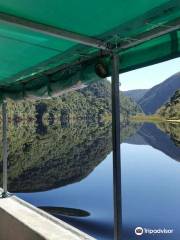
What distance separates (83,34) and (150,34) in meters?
0.34

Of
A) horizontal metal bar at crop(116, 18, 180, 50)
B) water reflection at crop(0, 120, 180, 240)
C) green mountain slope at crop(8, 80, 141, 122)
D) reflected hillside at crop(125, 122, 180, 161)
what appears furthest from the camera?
green mountain slope at crop(8, 80, 141, 122)

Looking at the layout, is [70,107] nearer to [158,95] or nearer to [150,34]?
[158,95]

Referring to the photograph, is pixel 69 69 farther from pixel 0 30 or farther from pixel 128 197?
pixel 128 197

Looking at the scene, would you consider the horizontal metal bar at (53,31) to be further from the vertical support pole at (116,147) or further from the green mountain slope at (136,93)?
the green mountain slope at (136,93)

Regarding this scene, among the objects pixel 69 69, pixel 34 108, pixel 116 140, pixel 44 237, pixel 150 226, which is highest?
pixel 34 108

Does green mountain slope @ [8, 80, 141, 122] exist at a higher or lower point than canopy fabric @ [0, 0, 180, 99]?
higher

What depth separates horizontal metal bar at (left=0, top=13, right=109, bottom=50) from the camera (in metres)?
1.62

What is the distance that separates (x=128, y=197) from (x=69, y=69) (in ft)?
43.6

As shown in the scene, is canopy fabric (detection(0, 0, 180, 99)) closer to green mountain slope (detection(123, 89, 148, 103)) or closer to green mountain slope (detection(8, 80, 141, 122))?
green mountain slope (detection(8, 80, 141, 122))

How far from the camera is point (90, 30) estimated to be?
1769mm

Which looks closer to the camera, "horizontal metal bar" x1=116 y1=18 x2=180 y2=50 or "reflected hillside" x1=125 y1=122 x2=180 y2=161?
"horizontal metal bar" x1=116 y1=18 x2=180 y2=50

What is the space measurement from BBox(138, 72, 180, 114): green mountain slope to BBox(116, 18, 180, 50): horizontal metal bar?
85.9 metres

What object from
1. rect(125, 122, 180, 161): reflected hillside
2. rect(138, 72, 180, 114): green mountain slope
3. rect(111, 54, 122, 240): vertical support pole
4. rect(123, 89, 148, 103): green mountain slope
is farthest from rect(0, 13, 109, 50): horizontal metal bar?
rect(123, 89, 148, 103): green mountain slope

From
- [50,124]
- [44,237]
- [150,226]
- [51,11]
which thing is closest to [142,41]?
[51,11]
